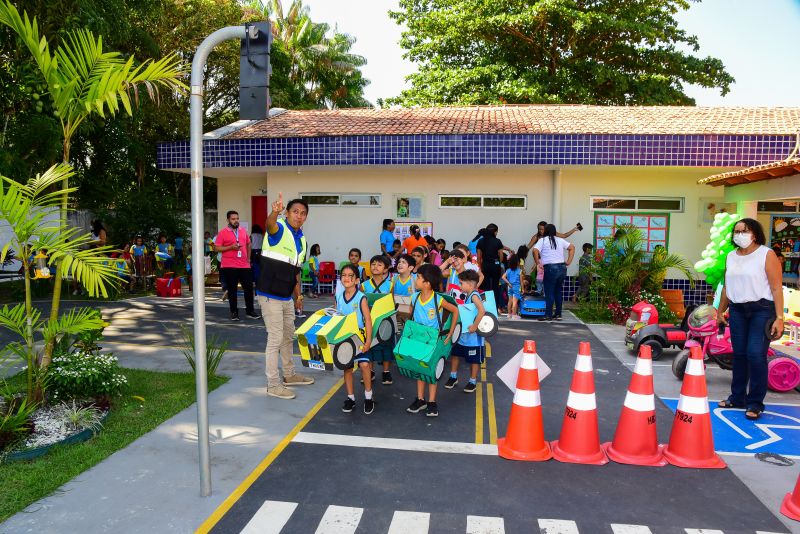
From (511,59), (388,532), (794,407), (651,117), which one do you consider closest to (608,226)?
(651,117)

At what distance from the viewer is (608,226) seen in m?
13.3

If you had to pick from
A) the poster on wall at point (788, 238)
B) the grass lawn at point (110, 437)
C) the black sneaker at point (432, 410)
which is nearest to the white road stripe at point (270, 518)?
the grass lawn at point (110, 437)

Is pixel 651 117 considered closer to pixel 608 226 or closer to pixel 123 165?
pixel 608 226

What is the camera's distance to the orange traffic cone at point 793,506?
3.73 metres

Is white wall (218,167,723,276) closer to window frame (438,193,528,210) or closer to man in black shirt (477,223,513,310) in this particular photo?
window frame (438,193,528,210)

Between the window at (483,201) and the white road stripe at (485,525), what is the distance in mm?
10500

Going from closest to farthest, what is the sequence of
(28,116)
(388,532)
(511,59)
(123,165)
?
(388,532) < (28,116) < (123,165) < (511,59)

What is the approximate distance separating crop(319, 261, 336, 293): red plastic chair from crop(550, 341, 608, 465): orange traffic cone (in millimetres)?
9718

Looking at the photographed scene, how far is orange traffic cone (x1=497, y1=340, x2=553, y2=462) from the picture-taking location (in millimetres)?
4613

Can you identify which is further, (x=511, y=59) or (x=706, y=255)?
(x=511, y=59)

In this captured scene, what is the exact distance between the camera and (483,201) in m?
13.6

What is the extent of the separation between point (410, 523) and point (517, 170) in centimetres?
1092

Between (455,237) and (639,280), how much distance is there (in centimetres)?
435

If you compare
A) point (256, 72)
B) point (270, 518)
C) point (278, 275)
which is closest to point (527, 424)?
point (270, 518)
